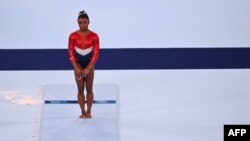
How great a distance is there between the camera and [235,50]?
4660 mm

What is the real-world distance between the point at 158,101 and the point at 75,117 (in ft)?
2.54

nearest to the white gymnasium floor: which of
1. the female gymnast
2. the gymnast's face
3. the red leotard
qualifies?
the female gymnast

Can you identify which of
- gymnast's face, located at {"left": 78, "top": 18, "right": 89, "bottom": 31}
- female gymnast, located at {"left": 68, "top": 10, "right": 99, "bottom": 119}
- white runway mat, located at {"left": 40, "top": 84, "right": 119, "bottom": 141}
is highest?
gymnast's face, located at {"left": 78, "top": 18, "right": 89, "bottom": 31}

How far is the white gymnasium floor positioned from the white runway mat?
62 millimetres

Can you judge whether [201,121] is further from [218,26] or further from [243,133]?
[218,26]

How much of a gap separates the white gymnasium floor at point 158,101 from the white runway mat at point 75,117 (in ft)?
0.20

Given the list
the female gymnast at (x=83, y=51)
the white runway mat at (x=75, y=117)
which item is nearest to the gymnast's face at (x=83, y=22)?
the female gymnast at (x=83, y=51)

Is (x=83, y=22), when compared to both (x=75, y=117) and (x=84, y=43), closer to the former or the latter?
(x=84, y=43)

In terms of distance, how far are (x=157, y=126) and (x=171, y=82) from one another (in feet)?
2.71

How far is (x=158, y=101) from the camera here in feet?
12.2

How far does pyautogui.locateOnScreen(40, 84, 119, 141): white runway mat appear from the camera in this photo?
3092mm

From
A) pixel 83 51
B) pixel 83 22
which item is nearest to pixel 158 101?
pixel 83 51

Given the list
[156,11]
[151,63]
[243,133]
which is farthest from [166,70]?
[243,133]

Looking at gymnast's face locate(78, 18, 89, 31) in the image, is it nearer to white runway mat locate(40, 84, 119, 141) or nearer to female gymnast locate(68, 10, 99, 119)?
female gymnast locate(68, 10, 99, 119)
